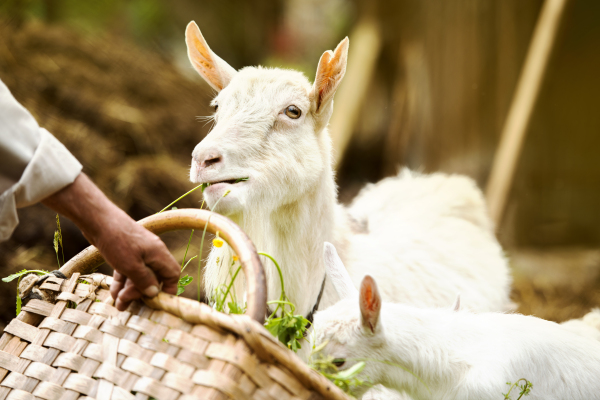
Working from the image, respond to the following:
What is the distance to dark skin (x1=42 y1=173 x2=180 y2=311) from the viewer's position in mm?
1263

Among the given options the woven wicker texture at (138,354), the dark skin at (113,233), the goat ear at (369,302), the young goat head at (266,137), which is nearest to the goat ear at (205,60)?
the young goat head at (266,137)

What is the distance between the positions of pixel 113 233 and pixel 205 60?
1.49m

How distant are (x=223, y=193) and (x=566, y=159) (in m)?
4.44

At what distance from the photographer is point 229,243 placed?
55.7 inches

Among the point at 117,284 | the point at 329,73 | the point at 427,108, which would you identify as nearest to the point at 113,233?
the point at 117,284

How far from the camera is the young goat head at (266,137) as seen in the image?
1960 millimetres

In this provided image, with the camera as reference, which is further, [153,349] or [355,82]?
[355,82]

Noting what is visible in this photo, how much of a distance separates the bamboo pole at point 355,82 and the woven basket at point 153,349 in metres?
3.90

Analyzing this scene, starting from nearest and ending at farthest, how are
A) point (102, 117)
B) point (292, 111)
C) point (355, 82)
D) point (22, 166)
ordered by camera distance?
1. point (22, 166)
2. point (292, 111)
3. point (102, 117)
4. point (355, 82)

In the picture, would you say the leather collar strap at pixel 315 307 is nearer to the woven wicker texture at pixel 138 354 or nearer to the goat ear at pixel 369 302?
the goat ear at pixel 369 302

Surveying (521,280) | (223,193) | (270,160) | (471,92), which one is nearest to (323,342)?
(223,193)

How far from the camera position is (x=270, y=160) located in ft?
6.89

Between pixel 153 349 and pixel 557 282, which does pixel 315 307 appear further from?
pixel 557 282

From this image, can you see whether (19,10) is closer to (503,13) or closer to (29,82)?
(29,82)
